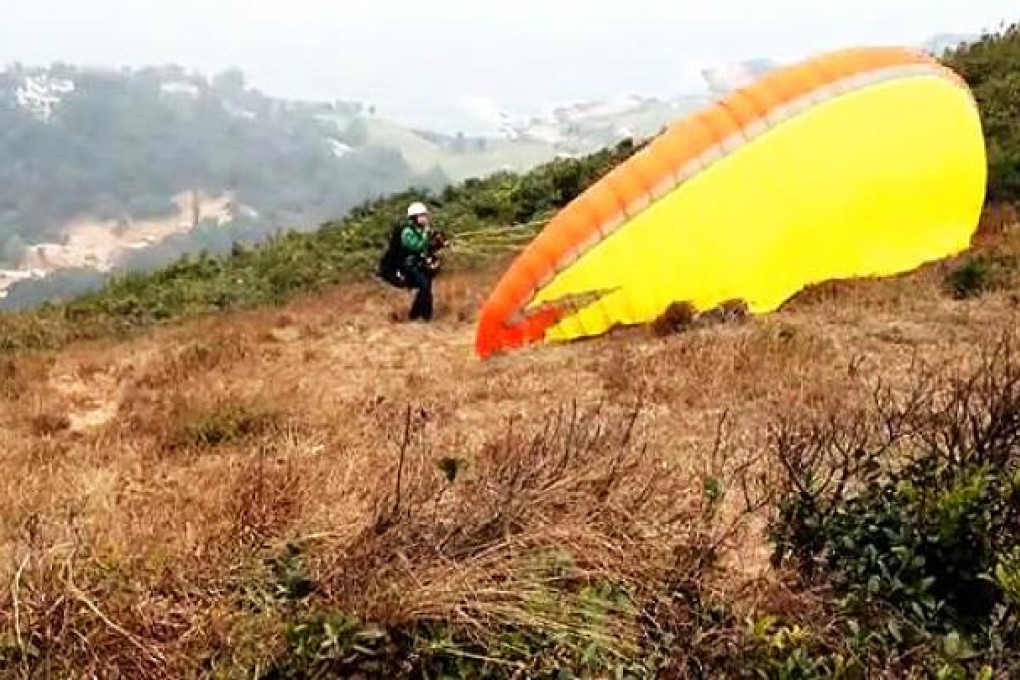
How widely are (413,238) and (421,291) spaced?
0.77 m

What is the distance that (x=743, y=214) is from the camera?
11.9m

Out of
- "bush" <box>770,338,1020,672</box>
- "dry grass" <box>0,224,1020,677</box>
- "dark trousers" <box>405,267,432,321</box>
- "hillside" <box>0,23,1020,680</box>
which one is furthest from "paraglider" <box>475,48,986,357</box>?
"bush" <box>770,338,1020,672</box>

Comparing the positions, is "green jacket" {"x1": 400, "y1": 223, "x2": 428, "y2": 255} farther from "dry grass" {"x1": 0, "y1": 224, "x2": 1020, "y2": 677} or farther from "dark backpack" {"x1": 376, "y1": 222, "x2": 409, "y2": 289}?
"dry grass" {"x1": 0, "y1": 224, "x2": 1020, "y2": 677}

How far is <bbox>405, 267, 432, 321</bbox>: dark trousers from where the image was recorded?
15391mm

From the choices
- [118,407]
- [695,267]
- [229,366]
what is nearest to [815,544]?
[695,267]

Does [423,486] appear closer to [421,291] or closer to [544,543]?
[544,543]

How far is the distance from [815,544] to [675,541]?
1.89 ft

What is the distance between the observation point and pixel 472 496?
14.8 ft

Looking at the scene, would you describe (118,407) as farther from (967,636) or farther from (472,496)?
(967,636)

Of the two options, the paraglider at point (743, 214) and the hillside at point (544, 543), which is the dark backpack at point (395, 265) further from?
the hillside at point (544, 543)

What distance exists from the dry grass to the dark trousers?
3175mm

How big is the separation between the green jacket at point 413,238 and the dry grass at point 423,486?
10.6 ft

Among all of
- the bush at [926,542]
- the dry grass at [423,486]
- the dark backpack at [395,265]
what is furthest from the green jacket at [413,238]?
the bush at [926,542]

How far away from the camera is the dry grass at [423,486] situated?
12.3 feet
